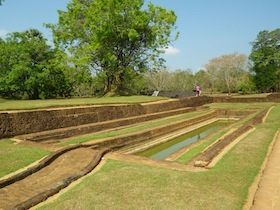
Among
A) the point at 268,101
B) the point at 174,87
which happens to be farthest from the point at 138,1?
the point at 174,87

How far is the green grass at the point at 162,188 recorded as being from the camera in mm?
4109

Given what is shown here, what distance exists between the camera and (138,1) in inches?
895

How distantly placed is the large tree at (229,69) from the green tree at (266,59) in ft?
23.2

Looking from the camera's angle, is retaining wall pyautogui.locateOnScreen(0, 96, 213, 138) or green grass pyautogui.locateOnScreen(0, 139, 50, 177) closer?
green grass pyautogui.locateOnScreen(0, 139, 50, 177)

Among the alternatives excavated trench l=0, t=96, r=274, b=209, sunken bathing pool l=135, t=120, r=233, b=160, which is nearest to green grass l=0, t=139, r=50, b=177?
excavated trench l=0, t=96, r=274, b=209

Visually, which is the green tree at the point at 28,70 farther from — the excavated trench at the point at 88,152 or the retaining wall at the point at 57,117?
the excavated trench at the point at 88,152

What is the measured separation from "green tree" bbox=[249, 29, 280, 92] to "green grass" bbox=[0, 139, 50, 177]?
37151mm

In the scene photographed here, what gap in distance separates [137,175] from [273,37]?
3952 centimetres

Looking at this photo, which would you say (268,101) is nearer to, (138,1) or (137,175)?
(138,1)

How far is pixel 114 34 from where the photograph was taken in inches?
879

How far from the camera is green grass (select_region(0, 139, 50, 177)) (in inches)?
236

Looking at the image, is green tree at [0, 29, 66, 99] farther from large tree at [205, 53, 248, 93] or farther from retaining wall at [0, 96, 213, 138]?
large tree at [205, 53, 248, 93]

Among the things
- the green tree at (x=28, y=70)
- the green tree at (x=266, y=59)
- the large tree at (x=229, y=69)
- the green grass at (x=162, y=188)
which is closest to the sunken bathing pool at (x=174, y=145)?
the green grass at (x=162, y=188)

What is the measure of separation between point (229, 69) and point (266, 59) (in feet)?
35.6
